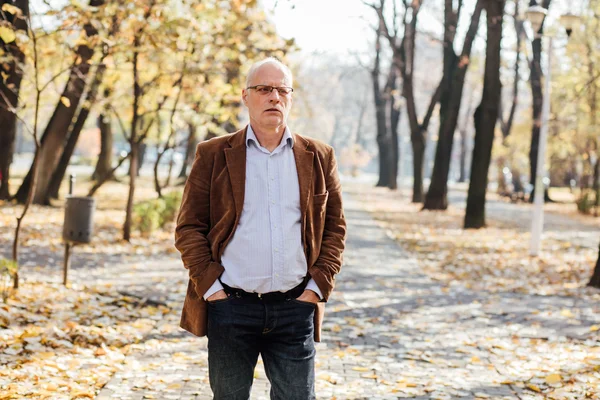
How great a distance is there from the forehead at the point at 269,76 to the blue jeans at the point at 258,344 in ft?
2.93

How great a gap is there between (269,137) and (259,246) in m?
0.47

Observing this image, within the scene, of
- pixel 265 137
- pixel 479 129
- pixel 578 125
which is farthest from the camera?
pixel 578 125

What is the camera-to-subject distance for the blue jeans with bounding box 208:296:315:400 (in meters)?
3.50

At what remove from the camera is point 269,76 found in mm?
3516

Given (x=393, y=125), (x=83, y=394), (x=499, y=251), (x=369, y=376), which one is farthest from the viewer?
(x=393, y=125)

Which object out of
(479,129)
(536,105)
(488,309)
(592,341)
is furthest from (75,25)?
(536,105)

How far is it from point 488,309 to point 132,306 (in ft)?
13.5

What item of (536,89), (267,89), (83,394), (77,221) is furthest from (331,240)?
(536,89)

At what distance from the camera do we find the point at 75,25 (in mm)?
9906

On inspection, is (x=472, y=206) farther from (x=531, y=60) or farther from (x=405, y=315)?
(x=531, y=60)

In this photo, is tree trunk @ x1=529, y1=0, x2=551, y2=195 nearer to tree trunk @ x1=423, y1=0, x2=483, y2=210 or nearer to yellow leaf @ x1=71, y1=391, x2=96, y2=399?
tree trunk @ x1=423, y1=0, x2=483, y2=210

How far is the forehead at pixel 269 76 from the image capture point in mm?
3516

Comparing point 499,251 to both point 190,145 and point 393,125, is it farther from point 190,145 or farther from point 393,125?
point 393,125

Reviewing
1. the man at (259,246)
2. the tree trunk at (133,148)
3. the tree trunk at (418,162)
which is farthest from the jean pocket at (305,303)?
the tree trunk at (418,162)
